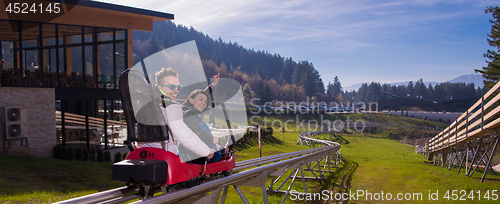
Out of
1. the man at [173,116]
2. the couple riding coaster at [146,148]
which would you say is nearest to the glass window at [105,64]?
the couple riding coaster at [146,148]

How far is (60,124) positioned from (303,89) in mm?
121414

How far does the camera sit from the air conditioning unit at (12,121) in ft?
42.9

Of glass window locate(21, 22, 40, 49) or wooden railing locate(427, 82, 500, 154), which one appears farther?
glass window locate(21, 22, 40, 49)

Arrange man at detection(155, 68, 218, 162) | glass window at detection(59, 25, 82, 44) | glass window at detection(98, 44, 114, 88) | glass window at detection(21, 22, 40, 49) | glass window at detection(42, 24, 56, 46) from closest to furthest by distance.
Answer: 1. man at detection(155, 68, 218, 162)
2. glass window at detection(21, 22, 40, 49)
3. glass window at detection(42, 24, 56, 46)
4. glass window at detection(59, 25, 82, 44)
5. glass window at detection(98, 44, 114, 88)

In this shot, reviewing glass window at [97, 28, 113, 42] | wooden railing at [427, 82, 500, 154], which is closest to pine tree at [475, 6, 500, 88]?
wooden railing at [427, 82, 500, 154]

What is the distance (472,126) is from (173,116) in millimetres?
12499

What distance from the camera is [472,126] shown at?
11.3 m

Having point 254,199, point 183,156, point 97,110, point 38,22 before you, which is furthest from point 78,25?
point 183,156

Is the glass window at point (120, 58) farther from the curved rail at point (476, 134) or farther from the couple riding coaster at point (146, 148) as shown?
the curved rail at point (476, 134)

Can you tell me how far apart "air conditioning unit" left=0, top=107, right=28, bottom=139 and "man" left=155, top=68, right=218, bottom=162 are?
44.9 feet

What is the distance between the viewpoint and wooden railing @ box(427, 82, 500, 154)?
1025 cm

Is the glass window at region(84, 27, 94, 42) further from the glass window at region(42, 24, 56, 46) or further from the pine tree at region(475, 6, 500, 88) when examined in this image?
the pine tree at region(475, 6, 500, 88)

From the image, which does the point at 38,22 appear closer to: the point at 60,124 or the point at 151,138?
the point at 60,124

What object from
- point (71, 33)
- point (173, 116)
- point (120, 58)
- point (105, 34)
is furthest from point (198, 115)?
point (71, 33)
